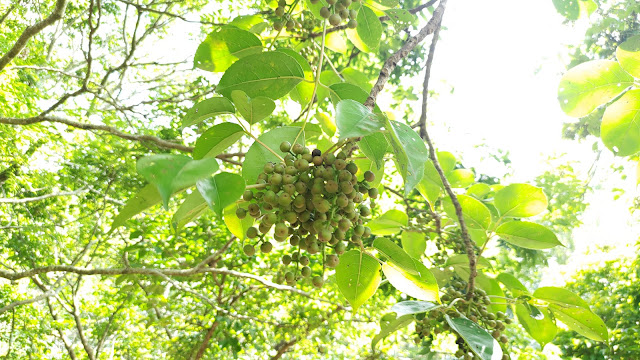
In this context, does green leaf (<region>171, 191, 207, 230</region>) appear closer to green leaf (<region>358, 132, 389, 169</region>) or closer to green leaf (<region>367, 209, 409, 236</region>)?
green leaf (<region>358, 132, 389, 169</region>)

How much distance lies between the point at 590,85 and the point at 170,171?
995mm

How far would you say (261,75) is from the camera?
2.81ft

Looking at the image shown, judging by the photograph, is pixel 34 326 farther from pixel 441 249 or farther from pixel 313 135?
pixel 313 135

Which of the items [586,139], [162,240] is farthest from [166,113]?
[586,139]

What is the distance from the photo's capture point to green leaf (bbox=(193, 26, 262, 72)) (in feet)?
3.19

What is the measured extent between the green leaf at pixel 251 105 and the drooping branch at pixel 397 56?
0.21m

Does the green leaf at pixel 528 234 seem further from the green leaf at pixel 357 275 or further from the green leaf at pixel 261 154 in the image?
the green leaf at pixel 261 154

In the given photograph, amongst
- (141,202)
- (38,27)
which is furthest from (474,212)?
(38,27)

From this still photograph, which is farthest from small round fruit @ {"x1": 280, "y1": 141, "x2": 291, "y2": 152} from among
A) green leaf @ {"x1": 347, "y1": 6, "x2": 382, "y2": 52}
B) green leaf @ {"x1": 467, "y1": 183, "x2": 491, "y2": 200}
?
green leaf @ {"x1": 467, "y1": 183, "x2": 491, "y2": 200}

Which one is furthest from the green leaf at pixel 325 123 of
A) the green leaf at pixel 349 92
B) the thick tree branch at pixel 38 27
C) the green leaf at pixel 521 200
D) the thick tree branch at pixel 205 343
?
the thick tree branch at pixel 205 343

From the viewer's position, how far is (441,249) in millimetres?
2193

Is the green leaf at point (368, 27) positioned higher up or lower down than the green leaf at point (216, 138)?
higher up

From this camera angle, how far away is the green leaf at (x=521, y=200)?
46.7 inches

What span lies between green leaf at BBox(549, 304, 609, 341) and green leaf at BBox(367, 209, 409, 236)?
0.52 m
